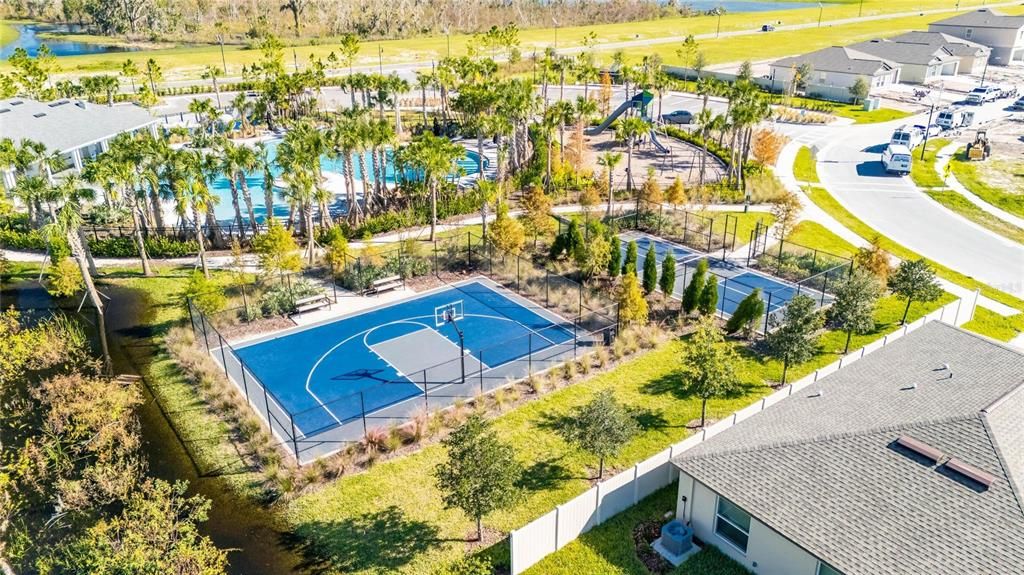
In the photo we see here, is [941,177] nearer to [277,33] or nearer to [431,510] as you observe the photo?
[431,510]

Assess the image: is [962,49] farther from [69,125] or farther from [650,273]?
[69,125]

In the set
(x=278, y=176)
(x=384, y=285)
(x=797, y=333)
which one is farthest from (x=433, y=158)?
(x=797, y=333)

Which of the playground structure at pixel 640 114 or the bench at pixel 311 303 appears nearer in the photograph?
the bench at pixel 311 303

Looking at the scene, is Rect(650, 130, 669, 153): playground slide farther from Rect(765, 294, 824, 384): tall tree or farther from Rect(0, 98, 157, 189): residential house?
Rect(0, 98, 157, 189): residential house

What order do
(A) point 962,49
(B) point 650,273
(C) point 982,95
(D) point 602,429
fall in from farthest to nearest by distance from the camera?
(A) point 962,49, (C) point 982,95, (B) point 650,273, (D) point 602,429

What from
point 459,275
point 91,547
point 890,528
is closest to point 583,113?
point 459,275

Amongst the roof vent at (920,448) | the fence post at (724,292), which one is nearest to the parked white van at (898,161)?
the fence post at (724,292)

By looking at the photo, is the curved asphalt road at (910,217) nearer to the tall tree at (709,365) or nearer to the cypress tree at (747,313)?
the cypress tree at (747,313)
